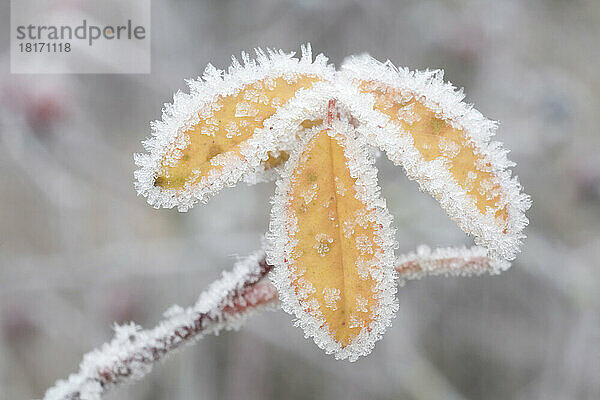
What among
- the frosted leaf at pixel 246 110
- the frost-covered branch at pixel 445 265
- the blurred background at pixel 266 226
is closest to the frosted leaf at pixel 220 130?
the frosted leaf at pixel 246 110

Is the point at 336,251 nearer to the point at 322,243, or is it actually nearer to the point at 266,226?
the point at 322,243

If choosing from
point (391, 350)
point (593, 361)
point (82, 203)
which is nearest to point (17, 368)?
point (82, 203)

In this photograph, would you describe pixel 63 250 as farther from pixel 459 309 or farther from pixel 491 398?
pixel 491 398

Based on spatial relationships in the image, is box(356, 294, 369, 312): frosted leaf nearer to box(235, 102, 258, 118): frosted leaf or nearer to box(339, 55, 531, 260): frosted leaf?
box(339, 55, 531, 260): frosted leaf

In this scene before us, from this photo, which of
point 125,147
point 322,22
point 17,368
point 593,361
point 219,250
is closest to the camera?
point 219,250

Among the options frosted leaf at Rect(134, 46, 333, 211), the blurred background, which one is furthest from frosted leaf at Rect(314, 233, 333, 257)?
the blurred background

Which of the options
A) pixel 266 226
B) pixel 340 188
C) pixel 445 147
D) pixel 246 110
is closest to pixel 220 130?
pixel 246 110
